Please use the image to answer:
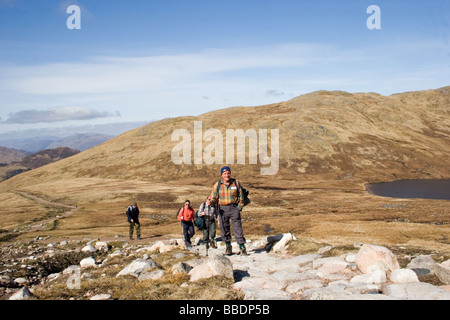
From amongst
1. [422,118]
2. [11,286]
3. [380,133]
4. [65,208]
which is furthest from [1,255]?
[422,118]

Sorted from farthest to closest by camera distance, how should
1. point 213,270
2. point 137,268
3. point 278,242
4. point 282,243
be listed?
point 278,242 < point 282,243 < point 137,268 < point 213,270

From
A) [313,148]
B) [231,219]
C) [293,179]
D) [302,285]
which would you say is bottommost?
[293,179]

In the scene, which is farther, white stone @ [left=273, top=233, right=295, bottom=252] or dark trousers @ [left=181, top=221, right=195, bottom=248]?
dark trousers @ [left=181, top=221, right=195, bottom=248]

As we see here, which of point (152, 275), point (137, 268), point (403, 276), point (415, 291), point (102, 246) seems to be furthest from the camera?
point (102, 246)

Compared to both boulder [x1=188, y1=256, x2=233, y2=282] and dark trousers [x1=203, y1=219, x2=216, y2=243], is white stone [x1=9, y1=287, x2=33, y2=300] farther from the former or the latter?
dark trousers [x1=203, y1=219, x2=216, y2=243]

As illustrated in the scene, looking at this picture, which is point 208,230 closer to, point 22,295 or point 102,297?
point 102,297

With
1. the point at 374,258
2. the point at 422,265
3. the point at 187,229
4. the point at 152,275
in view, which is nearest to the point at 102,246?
the point at 187,229

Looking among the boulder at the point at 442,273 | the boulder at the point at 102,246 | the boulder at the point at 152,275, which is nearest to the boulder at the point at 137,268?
the boulder at the point at 152,275

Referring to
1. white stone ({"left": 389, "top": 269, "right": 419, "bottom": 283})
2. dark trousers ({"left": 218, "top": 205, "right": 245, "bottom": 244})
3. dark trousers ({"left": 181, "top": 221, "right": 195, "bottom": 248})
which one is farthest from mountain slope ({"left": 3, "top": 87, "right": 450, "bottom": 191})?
white stone ({"left": 389, "top": 269, "right": 419, "bottom": 283})

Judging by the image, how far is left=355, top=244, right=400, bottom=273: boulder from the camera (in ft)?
35.0

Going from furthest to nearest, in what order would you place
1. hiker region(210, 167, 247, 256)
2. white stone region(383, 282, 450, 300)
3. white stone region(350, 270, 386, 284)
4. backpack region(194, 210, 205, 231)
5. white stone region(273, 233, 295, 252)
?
1. backpack region(194, 210, 205, 231)
2. white stone region(273, 233, 295, 252)
3. hiker region(210, 167, 247, 256)
4. white stone region(350, 270, 386, 284)
5. white stone region(383, 282, 450, 300)

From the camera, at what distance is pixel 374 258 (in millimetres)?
10953

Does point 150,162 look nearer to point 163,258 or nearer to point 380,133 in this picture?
point 380,133

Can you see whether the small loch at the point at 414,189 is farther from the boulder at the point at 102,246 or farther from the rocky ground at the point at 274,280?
the rocky ground at the point at 274,280
